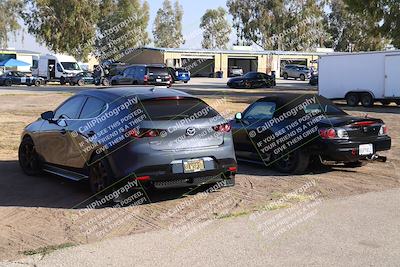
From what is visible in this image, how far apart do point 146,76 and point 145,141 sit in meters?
25.6

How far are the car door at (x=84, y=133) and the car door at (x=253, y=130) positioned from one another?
336 cm

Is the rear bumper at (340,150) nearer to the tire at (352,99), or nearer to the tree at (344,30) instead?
the tire at (352,99)

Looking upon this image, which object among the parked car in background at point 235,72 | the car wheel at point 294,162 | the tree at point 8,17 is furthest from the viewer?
the tree at point 8,17

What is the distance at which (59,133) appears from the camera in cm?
822

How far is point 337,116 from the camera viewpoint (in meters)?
9.63

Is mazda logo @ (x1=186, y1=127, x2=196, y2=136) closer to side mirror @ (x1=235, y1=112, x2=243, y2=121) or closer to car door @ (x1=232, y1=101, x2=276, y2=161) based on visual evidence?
car door @ (x1=232, y1=101, x2=276, y2=161)

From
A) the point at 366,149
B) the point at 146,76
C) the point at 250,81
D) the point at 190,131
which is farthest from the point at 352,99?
the point at 190,131

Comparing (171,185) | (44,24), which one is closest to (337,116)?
(171,185)

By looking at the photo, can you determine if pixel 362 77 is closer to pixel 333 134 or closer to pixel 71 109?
pixel 333 134

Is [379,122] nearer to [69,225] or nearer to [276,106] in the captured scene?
[276,106]

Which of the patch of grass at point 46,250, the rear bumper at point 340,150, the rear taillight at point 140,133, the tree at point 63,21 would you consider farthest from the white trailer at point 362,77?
the tree at point 63,21

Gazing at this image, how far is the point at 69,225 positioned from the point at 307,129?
4529 millimetres

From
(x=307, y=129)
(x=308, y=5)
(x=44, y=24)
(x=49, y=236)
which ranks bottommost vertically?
(x=49, y=236)

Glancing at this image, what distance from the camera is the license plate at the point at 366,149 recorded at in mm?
8969
